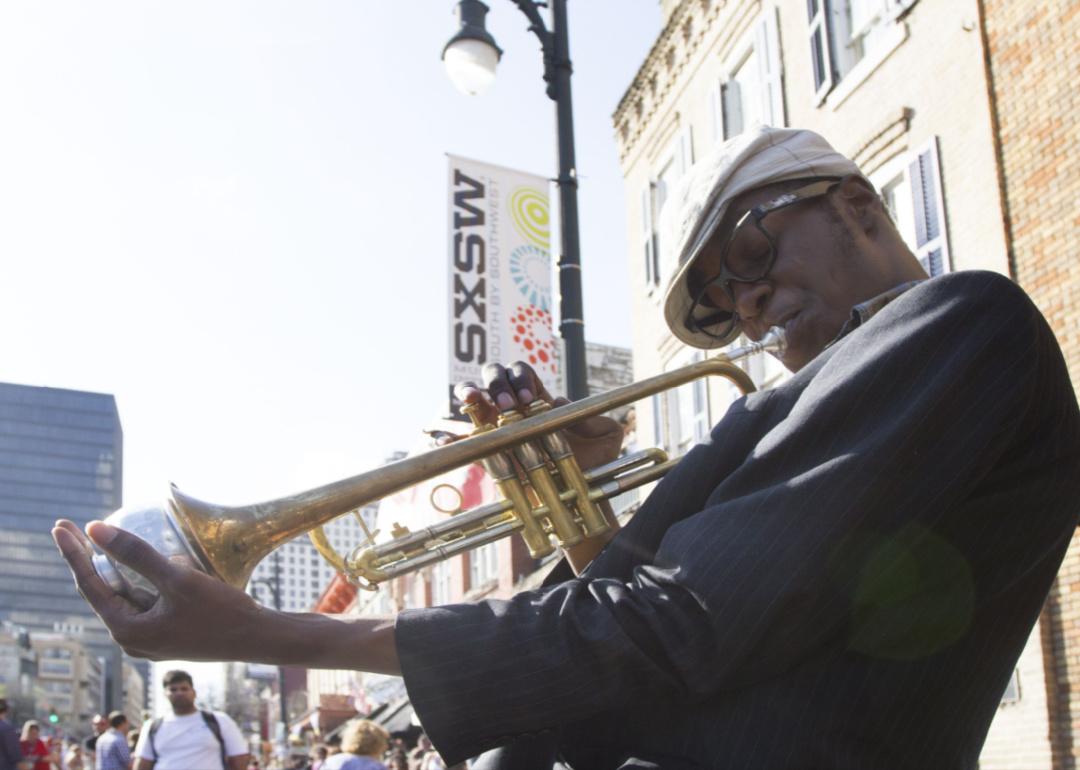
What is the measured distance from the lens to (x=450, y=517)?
3.00 metres

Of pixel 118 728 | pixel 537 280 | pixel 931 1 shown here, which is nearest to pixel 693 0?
pixel 931 1

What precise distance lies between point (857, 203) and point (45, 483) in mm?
164398

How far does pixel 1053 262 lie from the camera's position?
9188mm

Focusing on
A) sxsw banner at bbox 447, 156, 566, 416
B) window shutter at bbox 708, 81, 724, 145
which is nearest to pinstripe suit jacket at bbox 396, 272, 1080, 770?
sxsw banner at bbox 447, 156, 566, 416

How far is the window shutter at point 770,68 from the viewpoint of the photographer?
1391cm

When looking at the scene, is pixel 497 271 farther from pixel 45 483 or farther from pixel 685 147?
pixel 45 483

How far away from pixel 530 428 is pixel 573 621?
37.0 inches

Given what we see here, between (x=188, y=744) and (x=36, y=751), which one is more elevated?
(x=188, y=744)

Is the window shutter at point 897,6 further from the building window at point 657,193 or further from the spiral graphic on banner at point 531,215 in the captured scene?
the building window at point 657,193

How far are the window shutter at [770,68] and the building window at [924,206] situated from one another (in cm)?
273

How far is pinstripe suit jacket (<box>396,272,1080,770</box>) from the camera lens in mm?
1452

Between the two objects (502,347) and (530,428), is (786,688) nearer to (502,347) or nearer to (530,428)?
(530,428)

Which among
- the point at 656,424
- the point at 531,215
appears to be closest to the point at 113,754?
the point at 531,215

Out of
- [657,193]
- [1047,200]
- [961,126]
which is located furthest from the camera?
[657,193]
